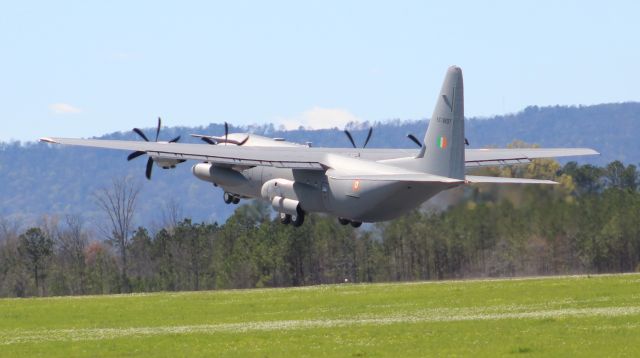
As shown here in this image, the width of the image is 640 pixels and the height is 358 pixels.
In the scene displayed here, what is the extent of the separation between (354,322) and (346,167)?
11781 mm

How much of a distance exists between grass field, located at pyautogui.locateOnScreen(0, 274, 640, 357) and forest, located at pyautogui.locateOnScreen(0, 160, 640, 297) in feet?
38.1

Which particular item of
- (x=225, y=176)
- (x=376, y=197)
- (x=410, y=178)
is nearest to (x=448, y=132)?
(x=410, y=178)

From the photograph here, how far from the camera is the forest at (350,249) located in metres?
107

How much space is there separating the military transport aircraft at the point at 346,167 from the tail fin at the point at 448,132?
0.05 meters

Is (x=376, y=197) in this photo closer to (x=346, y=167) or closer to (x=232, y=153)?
(x=346, y=167)

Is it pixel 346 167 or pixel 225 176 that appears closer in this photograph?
pixel 346 167

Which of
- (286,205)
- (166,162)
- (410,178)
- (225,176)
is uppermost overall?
(166,162)

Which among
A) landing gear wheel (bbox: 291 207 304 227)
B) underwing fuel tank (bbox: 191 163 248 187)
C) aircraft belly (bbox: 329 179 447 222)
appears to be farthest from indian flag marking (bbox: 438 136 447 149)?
underwing fuel tank (bbox: 191 163 248 187)

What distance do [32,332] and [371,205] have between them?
1995cm

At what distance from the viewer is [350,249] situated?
502 feet

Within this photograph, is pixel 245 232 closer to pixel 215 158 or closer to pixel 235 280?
pixel 235 280

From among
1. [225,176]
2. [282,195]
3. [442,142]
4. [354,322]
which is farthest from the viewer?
[225,176]

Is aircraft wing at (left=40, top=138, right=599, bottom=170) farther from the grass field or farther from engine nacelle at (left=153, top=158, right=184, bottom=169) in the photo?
the grass field

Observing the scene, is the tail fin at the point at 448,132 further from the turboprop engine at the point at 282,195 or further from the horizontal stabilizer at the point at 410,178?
the turboprop engine at the point at 282,195
